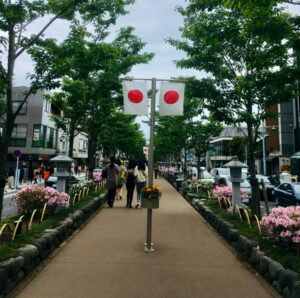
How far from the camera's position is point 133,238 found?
609 cm

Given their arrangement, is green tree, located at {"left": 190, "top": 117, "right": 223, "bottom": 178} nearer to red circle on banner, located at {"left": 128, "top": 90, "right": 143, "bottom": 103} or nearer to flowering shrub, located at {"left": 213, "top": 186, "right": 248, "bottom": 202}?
flowering shrub, located at {"left": 213, "top": 186, "right": 248, "bottom": 202}

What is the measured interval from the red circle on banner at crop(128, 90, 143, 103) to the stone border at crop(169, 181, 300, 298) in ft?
11.4

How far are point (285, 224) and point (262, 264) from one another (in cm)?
74

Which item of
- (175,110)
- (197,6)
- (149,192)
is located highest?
(197,6)

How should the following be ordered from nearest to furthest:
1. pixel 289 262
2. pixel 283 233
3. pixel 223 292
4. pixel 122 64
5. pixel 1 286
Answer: pixel 1 286 < pixel 223 292 < pixel 289 262 < pixel 283 233 < pixel 122 64

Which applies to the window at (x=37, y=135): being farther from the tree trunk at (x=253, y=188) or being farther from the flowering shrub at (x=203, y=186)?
the tree trunk at (x=253, y=188)

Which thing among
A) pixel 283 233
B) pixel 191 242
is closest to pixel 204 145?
pixel 191 242

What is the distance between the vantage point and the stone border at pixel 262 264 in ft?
10.7

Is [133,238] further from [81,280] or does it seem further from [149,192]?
[81,280]

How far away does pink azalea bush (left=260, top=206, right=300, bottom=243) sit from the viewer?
4.13 metres

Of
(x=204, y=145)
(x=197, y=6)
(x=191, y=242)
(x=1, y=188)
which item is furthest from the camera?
(x=204, y=145)

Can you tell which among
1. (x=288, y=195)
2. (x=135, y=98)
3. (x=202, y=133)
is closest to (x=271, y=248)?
(x=135, y=98)

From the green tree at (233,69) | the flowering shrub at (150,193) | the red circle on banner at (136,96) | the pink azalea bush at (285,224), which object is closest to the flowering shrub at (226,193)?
the green tree at (233,69)

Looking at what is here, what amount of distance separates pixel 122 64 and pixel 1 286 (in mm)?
12151
